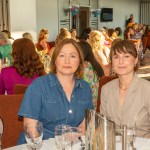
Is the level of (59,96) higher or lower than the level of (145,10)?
lower

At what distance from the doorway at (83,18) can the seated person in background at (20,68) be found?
33.6 feet

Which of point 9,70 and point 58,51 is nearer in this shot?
point 58,51

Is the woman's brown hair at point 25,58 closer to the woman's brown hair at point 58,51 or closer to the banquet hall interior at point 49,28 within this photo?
the banquet hall interior at point 49,28

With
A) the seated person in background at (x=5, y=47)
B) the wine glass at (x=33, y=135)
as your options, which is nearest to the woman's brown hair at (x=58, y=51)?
the wine glass at (x=33, y=135)

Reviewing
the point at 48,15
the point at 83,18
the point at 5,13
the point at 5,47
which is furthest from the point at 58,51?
the point at 83,18

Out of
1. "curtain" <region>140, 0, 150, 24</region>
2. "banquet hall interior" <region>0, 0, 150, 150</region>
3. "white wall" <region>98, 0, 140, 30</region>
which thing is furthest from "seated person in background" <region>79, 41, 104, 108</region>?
"curtain" <region>140, 0, 150, 24</region>

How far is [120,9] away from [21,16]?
30.4ft

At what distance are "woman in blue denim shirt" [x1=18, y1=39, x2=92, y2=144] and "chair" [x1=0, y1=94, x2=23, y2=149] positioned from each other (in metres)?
0.29

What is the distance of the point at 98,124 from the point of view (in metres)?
1.21

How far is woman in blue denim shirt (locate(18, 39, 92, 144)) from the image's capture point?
2.15m

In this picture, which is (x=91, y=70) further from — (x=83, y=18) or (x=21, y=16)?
(x=83, y=18)

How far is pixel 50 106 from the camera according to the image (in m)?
2.17

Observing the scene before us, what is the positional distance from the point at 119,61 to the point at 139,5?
17034mm

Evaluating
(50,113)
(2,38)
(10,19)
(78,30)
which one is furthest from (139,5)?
(50,113)
